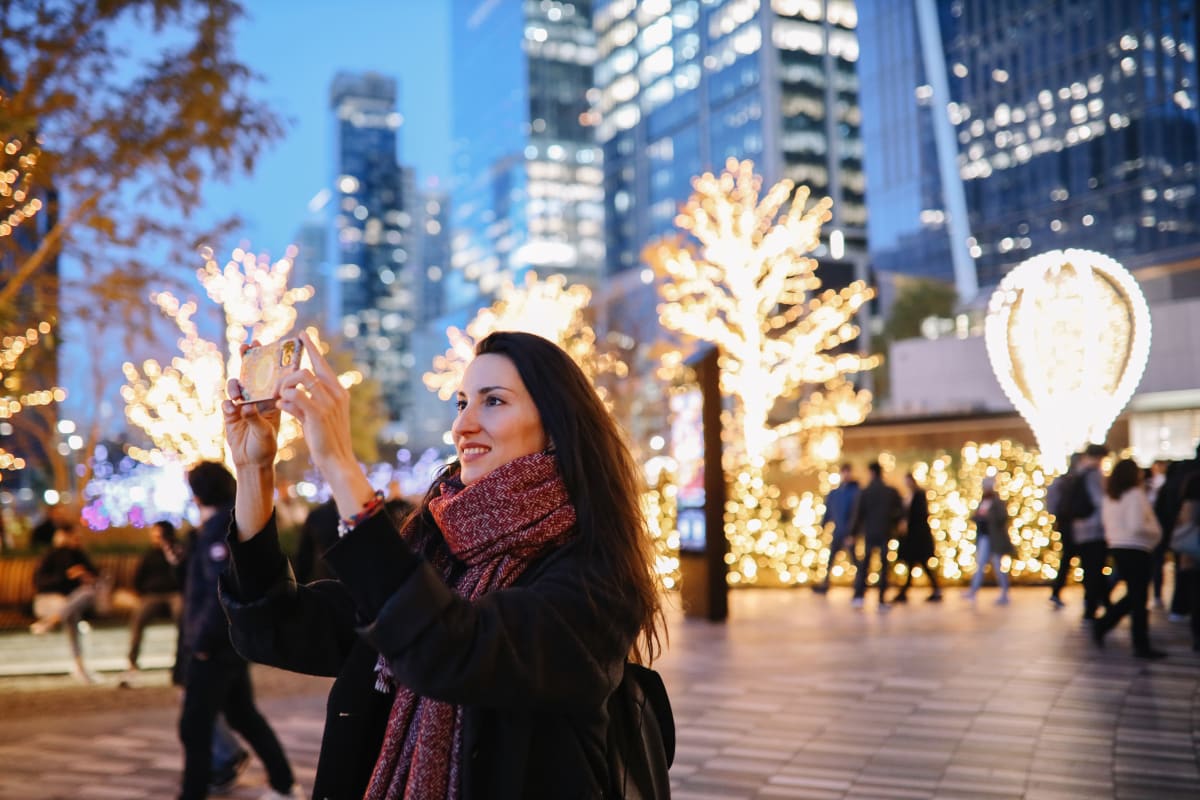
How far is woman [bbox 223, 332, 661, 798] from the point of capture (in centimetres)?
168

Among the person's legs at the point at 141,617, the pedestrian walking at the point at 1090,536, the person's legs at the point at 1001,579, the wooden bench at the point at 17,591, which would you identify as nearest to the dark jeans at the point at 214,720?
the person's legs at the point at 141,617

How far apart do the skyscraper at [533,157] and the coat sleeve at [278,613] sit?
12116cm

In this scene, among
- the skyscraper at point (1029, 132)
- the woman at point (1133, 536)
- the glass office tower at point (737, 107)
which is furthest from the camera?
the glass office tower at point (737, 107)

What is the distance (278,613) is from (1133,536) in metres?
9.05

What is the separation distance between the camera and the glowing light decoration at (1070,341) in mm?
18453

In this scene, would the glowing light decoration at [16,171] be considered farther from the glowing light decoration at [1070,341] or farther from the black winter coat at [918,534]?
the glowing light decoration at [1070,341]

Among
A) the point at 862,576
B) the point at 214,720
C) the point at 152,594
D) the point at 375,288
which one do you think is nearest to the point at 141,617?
the point at 152,594

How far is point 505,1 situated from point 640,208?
188 feet

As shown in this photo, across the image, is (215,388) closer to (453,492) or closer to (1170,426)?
(453,492)

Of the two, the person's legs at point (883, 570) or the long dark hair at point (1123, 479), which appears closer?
the long dark hair at point (1123, 479)

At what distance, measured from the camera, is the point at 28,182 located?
345 inches

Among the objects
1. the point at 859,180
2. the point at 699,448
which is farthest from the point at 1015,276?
the point at 859,180

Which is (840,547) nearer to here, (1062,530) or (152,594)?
(1062,530)

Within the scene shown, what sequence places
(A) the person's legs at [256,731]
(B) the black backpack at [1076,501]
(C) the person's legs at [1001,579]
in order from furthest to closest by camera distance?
(C) the person's legs at [1001,579]
(B) the black backpack at [1076,501]
(A) the person's legs at [256,731]
